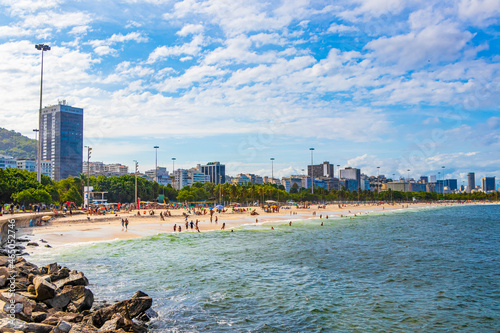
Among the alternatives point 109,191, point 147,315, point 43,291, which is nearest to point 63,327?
point 43,291

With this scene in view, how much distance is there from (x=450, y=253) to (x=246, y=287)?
2204 centimetres

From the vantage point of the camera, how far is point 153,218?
2448 inches

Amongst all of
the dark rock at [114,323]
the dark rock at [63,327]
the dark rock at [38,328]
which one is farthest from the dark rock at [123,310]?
the dark rock at [38,328]

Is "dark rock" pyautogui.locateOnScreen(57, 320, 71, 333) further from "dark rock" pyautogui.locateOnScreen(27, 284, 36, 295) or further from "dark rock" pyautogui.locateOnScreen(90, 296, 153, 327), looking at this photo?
"dark rock" pyautogui.locateOnScreen(27, 284, 36, 295)

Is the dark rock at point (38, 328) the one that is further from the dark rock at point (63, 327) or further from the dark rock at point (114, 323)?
the dark rock at point (114, 323)

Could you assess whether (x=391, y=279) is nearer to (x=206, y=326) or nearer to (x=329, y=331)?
(x=329, y=331)

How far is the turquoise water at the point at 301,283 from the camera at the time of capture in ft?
48.0

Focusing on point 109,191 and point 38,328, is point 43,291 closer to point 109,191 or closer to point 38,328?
point 38,328

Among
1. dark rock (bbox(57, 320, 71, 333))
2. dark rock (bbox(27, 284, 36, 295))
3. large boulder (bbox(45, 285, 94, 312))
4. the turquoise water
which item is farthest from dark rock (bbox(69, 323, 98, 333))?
dark rock (bbox(27, 284, 36, 295))

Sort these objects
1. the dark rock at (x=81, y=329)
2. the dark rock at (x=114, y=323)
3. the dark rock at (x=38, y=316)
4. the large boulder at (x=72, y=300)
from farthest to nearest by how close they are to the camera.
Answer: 1. the large boulder at (x=72, y=300)
2. the dark rock at (x=114, y=323)
3. the dark rock at (x=38, y=316)
4. the dark rock at (x=81, y=329)

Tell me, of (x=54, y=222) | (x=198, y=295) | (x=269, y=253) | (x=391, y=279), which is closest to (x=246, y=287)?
(x=198, y=295)

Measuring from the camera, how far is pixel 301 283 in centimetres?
2056

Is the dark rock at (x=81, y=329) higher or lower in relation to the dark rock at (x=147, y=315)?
higher

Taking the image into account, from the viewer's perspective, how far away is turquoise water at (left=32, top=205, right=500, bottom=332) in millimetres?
14641
